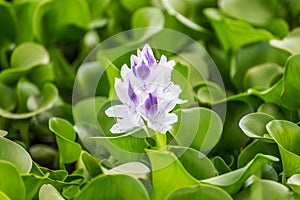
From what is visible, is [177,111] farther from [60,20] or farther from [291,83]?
[60,20]

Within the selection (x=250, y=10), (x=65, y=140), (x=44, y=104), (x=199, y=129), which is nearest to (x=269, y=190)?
(x=199, y=129)

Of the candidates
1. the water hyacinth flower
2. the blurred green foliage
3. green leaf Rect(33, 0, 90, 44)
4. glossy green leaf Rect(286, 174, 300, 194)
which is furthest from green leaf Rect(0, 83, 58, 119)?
glossy green leaf Rect(286, 174, 300, 194)

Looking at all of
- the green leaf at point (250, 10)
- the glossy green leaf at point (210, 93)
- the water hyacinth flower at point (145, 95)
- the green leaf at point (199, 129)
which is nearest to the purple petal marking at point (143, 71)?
the water hyacinth flower at point (145, 95)

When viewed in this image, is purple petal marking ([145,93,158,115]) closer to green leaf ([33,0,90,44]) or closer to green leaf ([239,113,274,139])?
green leaf ([239,113,274,139])

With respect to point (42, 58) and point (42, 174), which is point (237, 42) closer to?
point (42, 58)

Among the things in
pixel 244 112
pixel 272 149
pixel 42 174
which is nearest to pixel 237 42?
pixel 244 112

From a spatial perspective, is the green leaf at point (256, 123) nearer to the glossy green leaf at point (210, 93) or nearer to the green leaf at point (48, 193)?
the glossy green leaf at point (210, 93)
